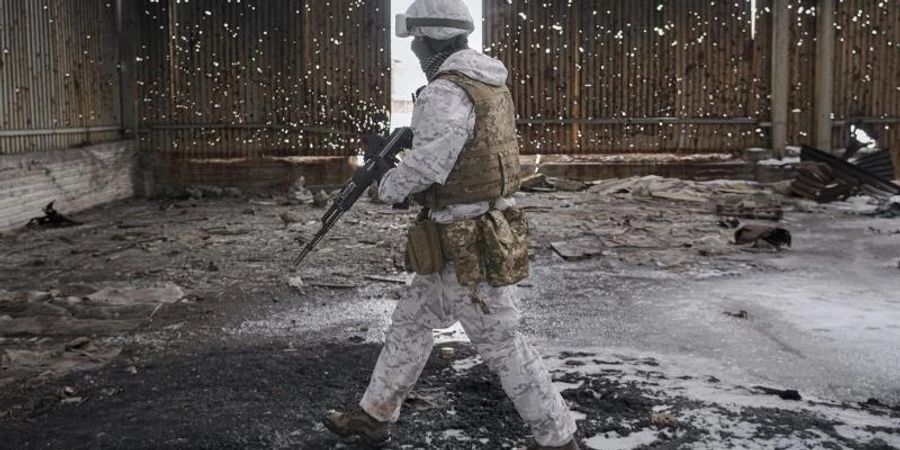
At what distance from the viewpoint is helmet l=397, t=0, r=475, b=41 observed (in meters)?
2.97

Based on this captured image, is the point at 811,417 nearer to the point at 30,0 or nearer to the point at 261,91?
the point at 30,0

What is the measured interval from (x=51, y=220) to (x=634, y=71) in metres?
8.40

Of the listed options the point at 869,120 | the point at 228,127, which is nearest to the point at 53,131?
the point at 228,127

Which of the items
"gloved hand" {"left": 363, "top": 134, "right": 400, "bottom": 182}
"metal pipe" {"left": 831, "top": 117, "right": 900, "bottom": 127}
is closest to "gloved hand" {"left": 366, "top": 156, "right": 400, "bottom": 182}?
"gloved hand" {"left": 363, "top": 134, "right": 400, "bottom": 182}

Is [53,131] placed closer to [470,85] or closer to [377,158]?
[377,158]

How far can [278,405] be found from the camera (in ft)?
11.8

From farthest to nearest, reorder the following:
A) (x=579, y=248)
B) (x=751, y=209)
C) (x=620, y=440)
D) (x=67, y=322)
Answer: (x=751, y=209) → (x=579, y=248) → (x=67, y=322) → (x=620, y=440)

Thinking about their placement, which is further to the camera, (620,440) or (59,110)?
(59,110)

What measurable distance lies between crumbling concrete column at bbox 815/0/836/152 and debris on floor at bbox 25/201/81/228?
10219 millimetres

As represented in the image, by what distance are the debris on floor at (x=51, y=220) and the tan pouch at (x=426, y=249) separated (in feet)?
24.1

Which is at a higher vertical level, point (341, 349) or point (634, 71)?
point (634, 71)

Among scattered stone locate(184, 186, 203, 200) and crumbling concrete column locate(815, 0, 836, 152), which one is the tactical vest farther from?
crumbling concrete column locate(815, 0, 836, 152)

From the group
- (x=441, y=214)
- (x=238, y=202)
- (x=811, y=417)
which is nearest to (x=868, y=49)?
(x=238, y=202)

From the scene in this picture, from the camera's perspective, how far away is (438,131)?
9.27 ft
